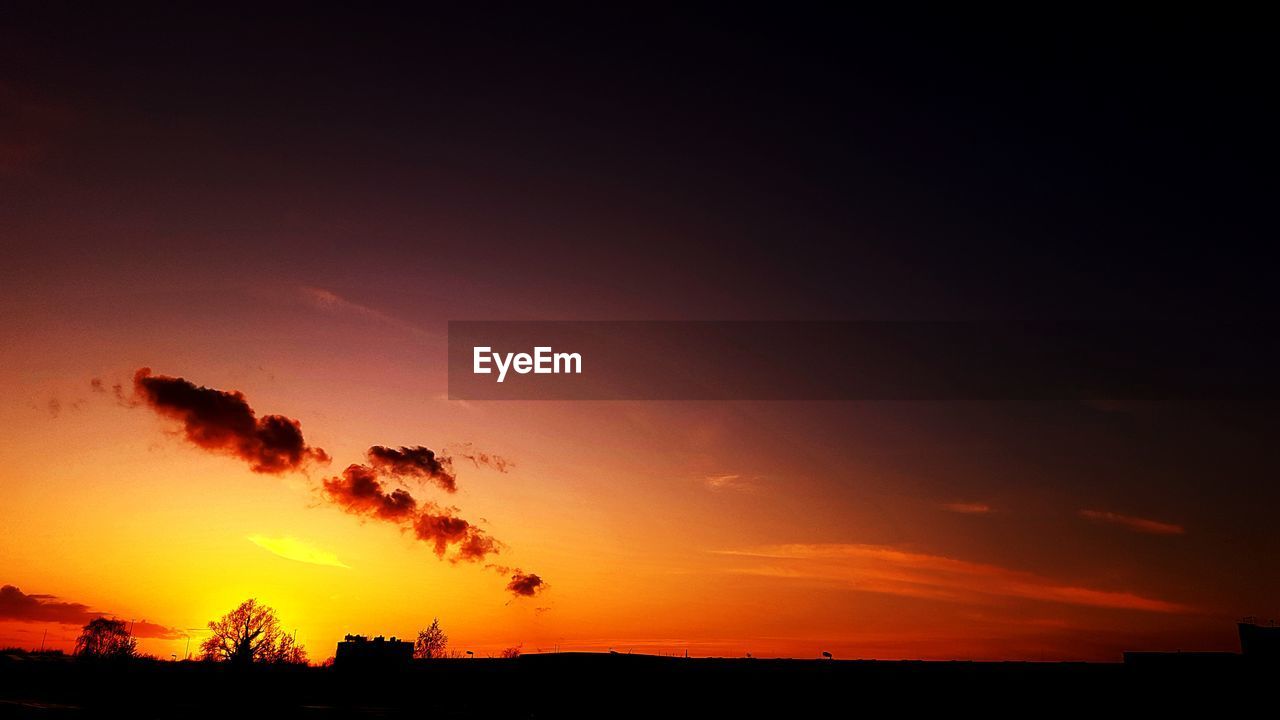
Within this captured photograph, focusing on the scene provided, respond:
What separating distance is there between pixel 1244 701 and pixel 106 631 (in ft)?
715

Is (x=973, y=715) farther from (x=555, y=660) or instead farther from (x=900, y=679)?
(x=555, y=660)

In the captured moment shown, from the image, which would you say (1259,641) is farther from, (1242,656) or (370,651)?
(370,651)

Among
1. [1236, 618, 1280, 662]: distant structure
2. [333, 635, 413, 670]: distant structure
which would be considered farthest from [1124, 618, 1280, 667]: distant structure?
[333, 635, 413, 670]: distant structure

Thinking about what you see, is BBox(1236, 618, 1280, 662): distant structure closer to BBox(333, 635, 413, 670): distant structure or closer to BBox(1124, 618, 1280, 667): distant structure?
BBox(1124, 618, 1280, 667): distant structure

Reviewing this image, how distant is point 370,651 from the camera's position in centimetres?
15288

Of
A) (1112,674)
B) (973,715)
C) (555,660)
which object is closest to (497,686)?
(555,660)

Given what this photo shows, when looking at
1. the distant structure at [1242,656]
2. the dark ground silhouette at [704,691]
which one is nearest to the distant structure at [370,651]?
the dark ground silhouette at [704,691]

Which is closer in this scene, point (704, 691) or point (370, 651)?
point (704, 691)

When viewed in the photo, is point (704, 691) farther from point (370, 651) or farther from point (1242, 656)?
point (370, 651)

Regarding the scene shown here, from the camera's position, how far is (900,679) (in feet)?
286

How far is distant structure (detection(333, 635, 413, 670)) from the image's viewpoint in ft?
490

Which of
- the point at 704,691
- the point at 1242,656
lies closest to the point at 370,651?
the point at 704,691

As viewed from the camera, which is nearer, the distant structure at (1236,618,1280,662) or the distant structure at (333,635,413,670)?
the distant structure at (1236,618,1280,662)

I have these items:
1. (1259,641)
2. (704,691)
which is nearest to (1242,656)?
(1259,641)
